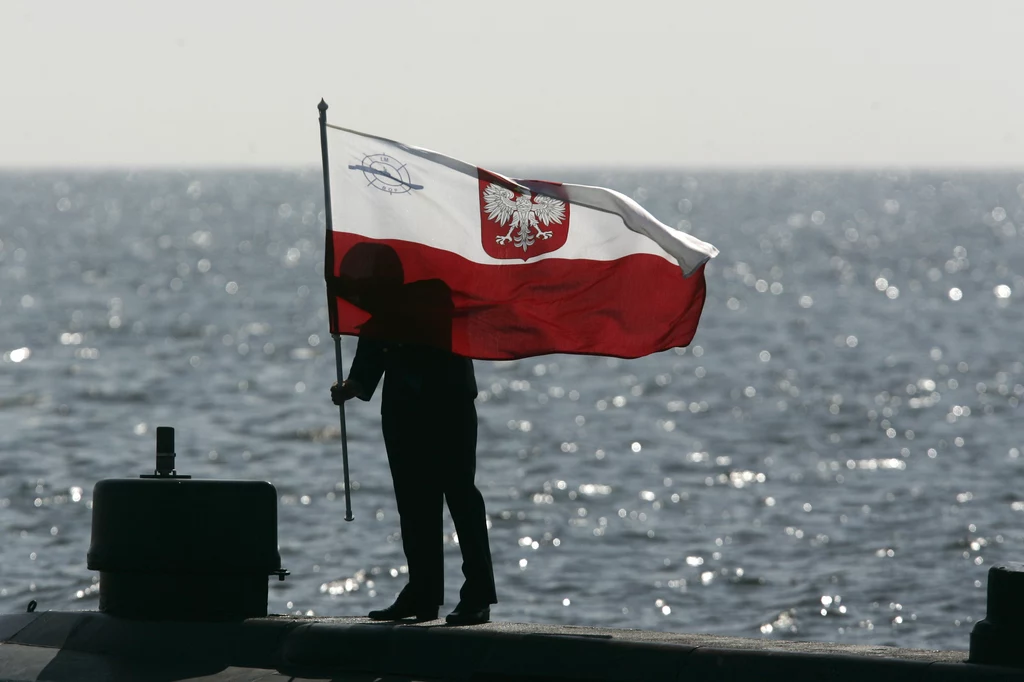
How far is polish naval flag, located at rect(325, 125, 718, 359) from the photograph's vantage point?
857cm

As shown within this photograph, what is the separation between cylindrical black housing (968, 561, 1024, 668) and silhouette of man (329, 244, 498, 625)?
90.6 inches

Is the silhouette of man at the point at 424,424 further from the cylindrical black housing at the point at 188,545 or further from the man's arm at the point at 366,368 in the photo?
the cylindrical black housing at the point at 188,545

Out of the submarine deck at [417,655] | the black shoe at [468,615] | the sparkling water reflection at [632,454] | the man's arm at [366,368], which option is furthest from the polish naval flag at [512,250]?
the sparkling water reflection at [632,454]

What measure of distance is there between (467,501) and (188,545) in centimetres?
138

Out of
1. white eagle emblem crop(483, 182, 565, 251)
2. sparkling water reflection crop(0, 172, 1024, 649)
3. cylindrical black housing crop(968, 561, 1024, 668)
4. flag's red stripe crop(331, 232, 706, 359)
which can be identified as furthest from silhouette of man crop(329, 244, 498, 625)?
sparkling water reflection crop(0, 172, 1024, 649)

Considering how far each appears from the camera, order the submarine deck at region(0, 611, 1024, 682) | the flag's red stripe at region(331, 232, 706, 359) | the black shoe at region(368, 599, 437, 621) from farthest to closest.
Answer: the flag's red stripe at region(331, 232, 706, 359) → the black shoe at region(368, 599, 437, 621) → the submarine deck at region(0, 611, 1024, 682)

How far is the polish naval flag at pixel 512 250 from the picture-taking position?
857cm

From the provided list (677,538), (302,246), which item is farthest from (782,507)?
(302,246)

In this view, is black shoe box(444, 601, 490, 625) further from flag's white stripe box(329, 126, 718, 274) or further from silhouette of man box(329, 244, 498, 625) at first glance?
flag's white stripe box(329, 126, 718, 274)

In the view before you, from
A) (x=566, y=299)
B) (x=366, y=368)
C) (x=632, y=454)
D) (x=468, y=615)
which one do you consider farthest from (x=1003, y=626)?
(x=632, y=454)

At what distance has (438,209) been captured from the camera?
28.4ft

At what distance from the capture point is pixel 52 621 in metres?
8.59

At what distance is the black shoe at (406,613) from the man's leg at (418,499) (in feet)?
0.12

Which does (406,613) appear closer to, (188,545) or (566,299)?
(188,545)
